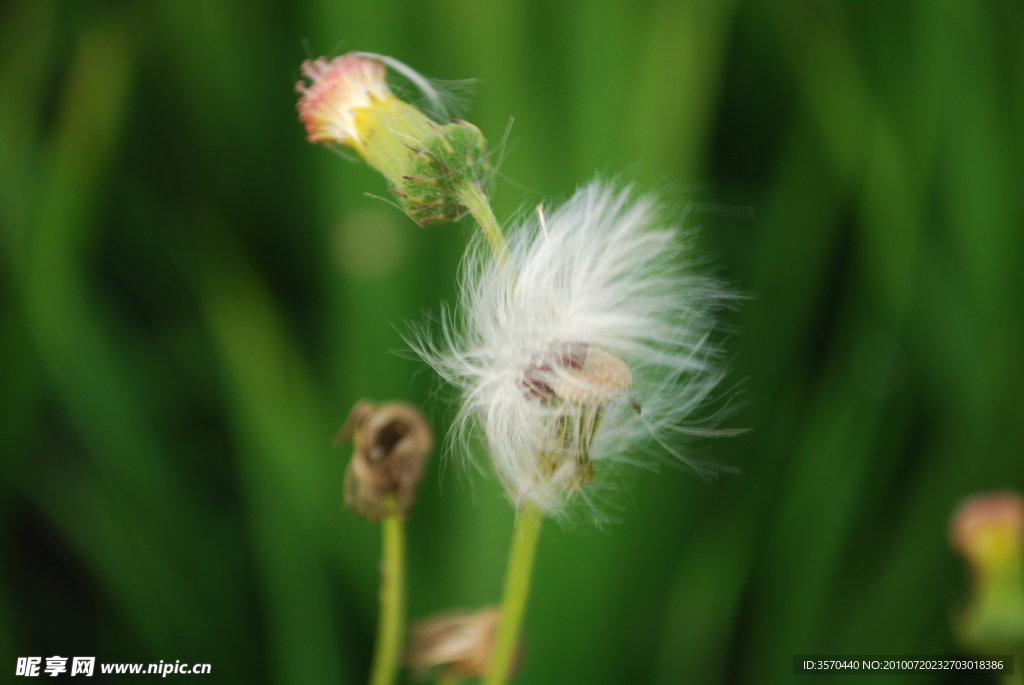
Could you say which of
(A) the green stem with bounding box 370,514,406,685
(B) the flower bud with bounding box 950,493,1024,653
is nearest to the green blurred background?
(B) the flower bud with bounding box 950,493,1024,653

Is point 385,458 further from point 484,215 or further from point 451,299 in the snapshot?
point 451,299

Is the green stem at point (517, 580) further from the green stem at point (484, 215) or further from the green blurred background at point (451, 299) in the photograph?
the green blurred background at point (451, 299)

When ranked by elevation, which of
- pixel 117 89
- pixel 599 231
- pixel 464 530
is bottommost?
pixel 464 530

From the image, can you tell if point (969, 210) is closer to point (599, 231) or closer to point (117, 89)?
point (599, 231)

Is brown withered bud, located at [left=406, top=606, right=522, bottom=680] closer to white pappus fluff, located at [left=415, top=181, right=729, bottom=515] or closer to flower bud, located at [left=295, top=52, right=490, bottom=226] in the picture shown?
white pappus fluff, located at [left=415, top=181, right=729, bottom=515]

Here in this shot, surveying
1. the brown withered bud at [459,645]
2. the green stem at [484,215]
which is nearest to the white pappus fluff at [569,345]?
the green stem at [484,215]

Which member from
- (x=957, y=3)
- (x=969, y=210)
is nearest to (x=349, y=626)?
(x=969, y=210)
